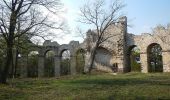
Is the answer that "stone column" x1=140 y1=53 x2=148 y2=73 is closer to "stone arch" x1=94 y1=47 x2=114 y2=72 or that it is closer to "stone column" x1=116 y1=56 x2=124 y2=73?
"stone column" x1=116 y1=56 x2=124 y2=73

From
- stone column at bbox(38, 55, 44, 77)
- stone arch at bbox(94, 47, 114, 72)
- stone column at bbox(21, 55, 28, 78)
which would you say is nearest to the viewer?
stone arch at bbox(94, 47, 114, 72)

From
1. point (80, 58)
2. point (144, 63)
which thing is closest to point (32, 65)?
point (80, 58)

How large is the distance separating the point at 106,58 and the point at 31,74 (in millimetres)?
12043

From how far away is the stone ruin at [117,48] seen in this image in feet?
108

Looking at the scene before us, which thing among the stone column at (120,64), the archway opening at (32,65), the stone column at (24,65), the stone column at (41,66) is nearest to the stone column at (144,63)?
the stone column at (120,64)

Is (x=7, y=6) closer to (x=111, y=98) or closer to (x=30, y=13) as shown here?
(x=30, y=13)

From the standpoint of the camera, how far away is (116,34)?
35.8 meters

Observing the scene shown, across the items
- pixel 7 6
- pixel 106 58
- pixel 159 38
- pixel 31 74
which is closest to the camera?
pixel 7 6

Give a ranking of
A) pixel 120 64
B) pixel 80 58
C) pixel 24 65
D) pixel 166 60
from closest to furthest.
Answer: pixel 166 60
pixel 120 64
pixel 24 65
pixel 80 58

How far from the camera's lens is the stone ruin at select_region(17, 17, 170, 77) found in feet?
108

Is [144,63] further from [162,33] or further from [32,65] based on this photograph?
[32,65]

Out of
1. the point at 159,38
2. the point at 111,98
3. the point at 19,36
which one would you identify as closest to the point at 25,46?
the point at 19,36

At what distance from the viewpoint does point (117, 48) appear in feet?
117

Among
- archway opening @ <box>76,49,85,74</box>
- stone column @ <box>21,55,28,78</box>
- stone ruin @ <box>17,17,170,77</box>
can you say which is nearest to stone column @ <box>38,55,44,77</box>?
stone ruin @ <box>17,17,170,77</box>
